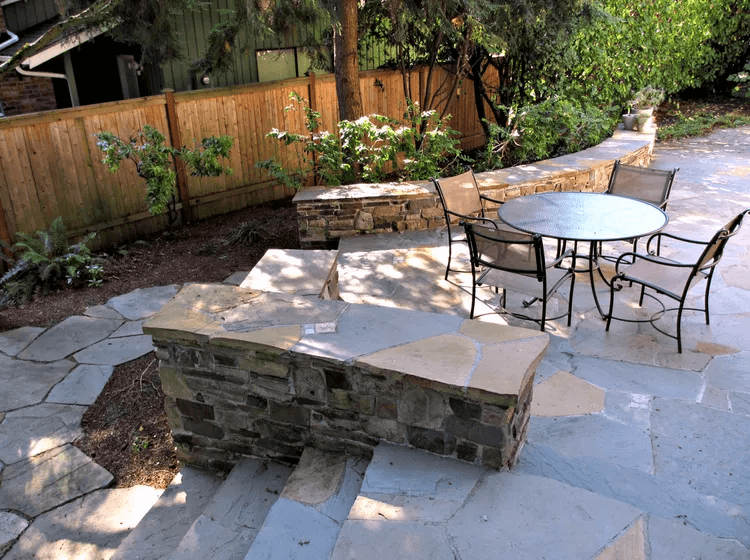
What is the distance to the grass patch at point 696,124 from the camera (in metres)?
11.2

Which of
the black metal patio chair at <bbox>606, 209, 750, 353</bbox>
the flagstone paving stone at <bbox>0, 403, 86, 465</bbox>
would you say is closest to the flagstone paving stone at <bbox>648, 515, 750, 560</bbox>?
the black metal patio chair at <bbox>606, 209, 750, 353</bbox>

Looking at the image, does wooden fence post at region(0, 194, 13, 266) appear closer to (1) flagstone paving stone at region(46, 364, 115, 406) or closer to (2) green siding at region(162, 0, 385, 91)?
(1) flagstone paving stone at region(46, 364, 115, 406)

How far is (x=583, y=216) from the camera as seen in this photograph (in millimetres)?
5113

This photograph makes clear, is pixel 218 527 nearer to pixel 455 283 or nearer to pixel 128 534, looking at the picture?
pixel 128 534

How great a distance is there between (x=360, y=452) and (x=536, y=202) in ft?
10.3

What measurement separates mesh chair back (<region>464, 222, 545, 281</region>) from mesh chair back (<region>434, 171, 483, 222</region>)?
106cm

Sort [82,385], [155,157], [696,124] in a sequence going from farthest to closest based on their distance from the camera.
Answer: [696,124]
[155,157]
[82,385]

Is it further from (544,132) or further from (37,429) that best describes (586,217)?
(37,429)

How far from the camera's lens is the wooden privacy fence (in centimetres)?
636

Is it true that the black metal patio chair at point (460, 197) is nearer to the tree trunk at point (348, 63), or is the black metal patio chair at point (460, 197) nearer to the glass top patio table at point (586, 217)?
the glass top patio table at point (586, 217)

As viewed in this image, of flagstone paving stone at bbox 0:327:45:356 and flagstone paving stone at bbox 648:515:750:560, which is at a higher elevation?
flagstone paving stone at bbox 648:515:750:560

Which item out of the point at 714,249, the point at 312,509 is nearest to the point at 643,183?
the point at 714,249

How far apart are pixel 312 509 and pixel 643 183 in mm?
4609

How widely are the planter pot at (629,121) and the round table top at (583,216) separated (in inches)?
173
